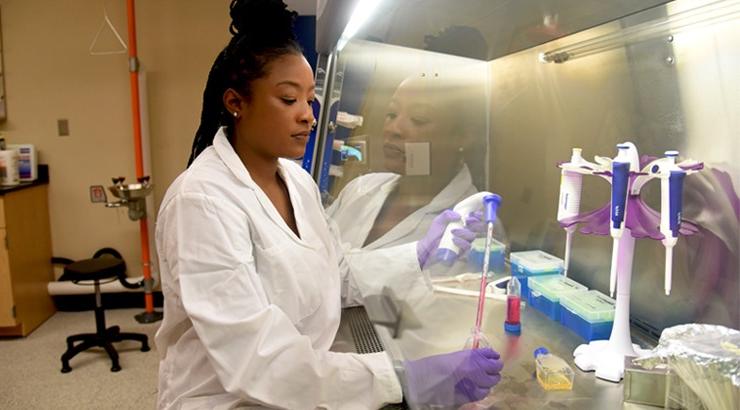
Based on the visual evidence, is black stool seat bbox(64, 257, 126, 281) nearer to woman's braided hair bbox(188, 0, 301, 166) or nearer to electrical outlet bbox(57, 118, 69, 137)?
electrical outlet bbox(57, 118, 69, 137)

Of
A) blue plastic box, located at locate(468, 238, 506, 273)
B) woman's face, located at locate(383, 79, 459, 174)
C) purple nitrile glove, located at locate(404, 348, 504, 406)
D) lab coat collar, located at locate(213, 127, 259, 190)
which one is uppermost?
woman's face, located at locate(383, 79, 459, 174)

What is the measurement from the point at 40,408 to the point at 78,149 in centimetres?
192

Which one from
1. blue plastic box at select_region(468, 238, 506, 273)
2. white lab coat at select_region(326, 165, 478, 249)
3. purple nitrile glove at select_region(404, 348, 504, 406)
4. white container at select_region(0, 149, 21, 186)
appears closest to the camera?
purple nitrile glove at select_region(404, 348, 504, 406)

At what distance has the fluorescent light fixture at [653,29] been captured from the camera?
3.13 ft

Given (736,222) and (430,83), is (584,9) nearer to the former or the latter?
(430,83)

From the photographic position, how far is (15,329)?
3.56 meters

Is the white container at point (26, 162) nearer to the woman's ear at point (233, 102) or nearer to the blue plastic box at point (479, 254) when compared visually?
the woman's ear at point (233, 102)

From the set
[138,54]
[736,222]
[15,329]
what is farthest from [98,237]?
[736,222]

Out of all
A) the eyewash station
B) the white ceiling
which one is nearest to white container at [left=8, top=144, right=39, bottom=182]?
the white ceiling

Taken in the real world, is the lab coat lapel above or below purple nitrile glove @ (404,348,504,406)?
above

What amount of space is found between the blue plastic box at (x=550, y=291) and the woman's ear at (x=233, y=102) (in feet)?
2.43

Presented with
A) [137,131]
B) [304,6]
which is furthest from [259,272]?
[137,131]

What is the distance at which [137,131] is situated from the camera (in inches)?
145

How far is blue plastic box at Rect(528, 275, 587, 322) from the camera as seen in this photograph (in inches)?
47.0
